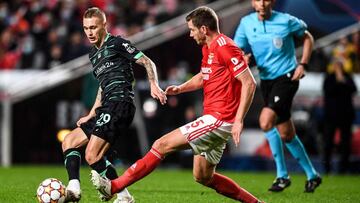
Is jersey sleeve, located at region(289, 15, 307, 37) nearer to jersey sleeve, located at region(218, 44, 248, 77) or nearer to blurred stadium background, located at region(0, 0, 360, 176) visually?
jersey sleeve, located at region(218, 44, 248, 77)

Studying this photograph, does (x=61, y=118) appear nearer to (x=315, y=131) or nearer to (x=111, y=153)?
(x=315, y=131)

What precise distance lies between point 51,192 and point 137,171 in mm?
766

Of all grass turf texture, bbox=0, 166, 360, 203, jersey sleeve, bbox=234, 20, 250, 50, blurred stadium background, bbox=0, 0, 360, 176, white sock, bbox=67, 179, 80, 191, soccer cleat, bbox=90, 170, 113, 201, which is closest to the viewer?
soccer cleat, bbox=90, 170, 113, 201

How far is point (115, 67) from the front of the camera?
838 centimetres

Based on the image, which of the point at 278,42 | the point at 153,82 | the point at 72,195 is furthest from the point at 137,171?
the point at 278,42

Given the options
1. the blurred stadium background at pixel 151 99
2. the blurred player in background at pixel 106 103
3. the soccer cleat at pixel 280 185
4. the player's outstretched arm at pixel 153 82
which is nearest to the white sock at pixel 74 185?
the blurred player in background at pixel 106 103

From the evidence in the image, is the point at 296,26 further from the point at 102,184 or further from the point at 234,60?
the point at 102,184

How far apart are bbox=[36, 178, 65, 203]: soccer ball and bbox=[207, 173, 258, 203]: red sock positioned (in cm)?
133

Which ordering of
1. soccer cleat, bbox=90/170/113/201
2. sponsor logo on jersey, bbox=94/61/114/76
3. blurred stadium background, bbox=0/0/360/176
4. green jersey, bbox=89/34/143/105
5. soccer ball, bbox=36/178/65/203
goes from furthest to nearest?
1. blurred stadium background, bbox=0/0/360/176
2. sponsor logo on jersey, bbox=94/61/114/76
3. green jersey, bbox=89/34/143/105
4. soccer ball, bbox=36/178/65/203
5. soccer cleat, bbox=90/170/113/201

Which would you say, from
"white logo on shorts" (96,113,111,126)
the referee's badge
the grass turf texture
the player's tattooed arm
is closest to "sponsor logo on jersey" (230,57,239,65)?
the player's tattooed arm

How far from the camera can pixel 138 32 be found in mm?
19641

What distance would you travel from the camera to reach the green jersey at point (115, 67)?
8.29m

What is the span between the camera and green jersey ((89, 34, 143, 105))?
8289mm

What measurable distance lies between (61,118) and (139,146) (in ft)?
5.48
